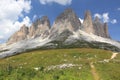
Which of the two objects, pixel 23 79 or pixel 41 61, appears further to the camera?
pixel 41 61

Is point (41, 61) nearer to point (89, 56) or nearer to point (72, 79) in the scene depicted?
point (89, 56)

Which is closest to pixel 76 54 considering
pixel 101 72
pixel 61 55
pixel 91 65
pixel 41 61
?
pixel 61 55

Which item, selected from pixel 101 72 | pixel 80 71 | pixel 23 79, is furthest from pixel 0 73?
pixel 101 72

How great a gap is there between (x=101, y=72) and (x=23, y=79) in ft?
85.1

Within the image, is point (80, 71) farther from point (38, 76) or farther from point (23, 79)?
point (23, 79)

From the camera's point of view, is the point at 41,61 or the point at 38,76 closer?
the point at 38,76

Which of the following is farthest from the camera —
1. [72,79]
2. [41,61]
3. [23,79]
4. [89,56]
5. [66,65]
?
[89,56]

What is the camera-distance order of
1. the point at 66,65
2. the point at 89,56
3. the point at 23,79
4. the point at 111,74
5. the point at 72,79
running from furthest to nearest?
1. the point at 89,56
2. the point at 66,65
3. the point at 111,74
4. the point at 72,79
5. the point at 23,79

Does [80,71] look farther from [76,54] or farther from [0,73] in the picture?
[76,54]

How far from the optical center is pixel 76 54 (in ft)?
407

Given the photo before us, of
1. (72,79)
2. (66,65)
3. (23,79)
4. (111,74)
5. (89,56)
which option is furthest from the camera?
(89,56)

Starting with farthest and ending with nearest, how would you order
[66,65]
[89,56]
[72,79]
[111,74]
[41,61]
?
[89,56] < [41,61] < [66,65] < [111,74] < [72,79]

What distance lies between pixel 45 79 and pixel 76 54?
2221 inches

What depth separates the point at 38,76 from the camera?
7006 cm
